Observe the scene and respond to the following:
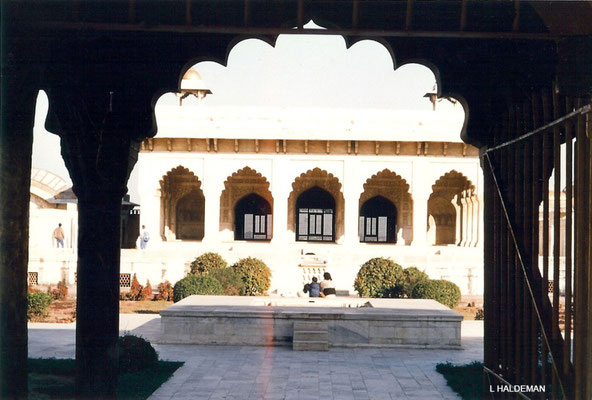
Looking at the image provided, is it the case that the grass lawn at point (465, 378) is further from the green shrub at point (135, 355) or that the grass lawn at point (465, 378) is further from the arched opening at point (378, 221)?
the arched opening at point (378, 221)

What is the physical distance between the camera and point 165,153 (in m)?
23.6

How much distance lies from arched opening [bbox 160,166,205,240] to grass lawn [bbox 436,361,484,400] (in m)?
16.2

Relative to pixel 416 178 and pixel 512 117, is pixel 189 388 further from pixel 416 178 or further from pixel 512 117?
pixel 416 178

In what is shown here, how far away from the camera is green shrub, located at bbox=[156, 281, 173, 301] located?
1980cm

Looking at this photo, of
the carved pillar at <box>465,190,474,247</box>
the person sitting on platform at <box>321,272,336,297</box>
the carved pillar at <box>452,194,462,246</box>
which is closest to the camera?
the person sitting on platform at <box>321,272,336,297</box>

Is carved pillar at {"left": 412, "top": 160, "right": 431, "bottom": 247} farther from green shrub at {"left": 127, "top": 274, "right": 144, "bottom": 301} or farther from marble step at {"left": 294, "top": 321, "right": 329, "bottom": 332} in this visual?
marble step at {"left": 294, "top": 321, "right": 329, "bottom": 332}

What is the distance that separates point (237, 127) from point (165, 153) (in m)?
2.60

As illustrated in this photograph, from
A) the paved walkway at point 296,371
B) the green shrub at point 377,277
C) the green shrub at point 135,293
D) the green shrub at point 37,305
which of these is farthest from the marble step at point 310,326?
the green shrub at point 135,293

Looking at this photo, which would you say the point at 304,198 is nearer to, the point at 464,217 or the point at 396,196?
the point at 396,196

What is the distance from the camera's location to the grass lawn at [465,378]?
26.1ft

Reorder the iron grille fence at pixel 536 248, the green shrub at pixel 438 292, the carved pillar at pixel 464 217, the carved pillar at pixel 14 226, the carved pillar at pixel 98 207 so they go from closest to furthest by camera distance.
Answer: the iron grille fence at pixel 536 248 < the carved pillar at pixel 14 226 < the carved pillar at pixel 98 207 < the green shrub at pixel 438 292 < the carved pillar at pixel 464 217

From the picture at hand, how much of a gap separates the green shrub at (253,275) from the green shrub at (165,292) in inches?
80.8

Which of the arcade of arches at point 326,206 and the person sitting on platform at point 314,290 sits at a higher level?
the arcade of arches at point 326,206

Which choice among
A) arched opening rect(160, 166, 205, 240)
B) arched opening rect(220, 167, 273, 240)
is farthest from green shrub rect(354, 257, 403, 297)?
arched opening rect(160, 166, 205, 240)
